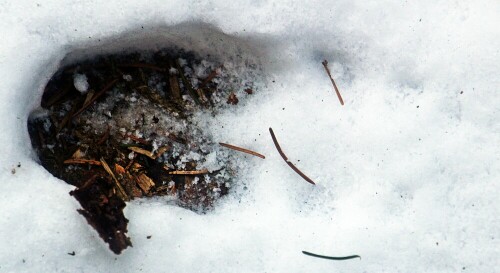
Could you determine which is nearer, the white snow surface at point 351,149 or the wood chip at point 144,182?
the white snow surface at point 351,149

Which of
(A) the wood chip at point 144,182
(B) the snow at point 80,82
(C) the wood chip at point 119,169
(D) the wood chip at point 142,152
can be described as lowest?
(A) the wood chip at point 144,182

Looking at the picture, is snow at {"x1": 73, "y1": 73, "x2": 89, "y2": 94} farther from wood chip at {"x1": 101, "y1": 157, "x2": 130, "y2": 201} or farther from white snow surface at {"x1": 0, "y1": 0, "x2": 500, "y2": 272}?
wood chip at {"x1": 101, "y1": 157, "x2": 130, "y2": 201}

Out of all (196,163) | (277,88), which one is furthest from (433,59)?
(196,163)

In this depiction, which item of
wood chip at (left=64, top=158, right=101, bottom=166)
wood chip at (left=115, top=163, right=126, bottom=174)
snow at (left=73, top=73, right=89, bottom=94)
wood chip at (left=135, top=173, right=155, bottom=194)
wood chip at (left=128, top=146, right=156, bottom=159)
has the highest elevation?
snow at (left=73, top=73, right=89, bottom=94)

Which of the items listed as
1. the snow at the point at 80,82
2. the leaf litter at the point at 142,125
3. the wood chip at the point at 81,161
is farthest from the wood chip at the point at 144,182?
the snow at the point at 80,82

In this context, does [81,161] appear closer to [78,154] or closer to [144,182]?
[78,154]

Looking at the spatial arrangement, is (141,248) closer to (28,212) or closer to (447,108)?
(28,212)

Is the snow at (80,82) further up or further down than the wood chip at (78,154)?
further up

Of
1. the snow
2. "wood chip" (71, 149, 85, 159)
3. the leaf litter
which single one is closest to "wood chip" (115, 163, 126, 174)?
the leaf litter

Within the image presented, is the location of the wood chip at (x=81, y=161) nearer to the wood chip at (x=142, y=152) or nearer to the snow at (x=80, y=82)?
the wood chip at (x=142, y=152)
